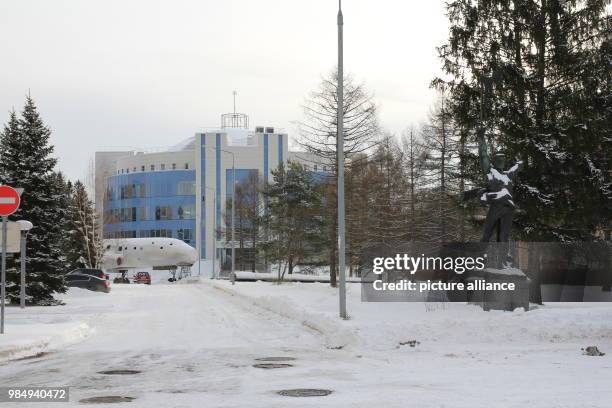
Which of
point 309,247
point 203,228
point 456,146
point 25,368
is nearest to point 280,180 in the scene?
point 309,247

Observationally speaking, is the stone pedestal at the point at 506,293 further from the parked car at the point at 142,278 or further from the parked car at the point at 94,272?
the parked car at the point at 142,278

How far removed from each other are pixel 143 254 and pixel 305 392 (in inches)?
2657

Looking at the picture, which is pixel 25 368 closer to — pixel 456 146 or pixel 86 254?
pixel 456 146

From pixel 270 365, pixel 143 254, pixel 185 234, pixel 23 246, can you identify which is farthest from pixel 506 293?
pixel 185 234

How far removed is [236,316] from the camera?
22.2 meters

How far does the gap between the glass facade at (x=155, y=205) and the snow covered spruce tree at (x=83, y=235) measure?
37067 mm

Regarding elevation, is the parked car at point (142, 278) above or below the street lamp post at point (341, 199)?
below

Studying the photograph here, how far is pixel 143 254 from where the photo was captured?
7369cm

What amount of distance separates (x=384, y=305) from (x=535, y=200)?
5.74 meters

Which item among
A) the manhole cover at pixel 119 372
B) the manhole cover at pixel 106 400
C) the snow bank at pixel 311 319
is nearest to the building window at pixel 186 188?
the snow bank at pixel 311 319

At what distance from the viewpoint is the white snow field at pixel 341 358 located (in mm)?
8336

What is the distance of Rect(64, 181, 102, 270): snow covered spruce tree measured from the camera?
55784 millimetres

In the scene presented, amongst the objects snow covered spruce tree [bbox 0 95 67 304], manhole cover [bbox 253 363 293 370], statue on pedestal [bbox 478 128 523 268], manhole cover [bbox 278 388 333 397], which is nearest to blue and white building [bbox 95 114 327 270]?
snow covered spruce tree [bbox 0 95 67 304]

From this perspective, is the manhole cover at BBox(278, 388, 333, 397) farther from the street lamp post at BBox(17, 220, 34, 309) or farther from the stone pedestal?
the street lamp post at BBox(17, 220, 34, 309)
